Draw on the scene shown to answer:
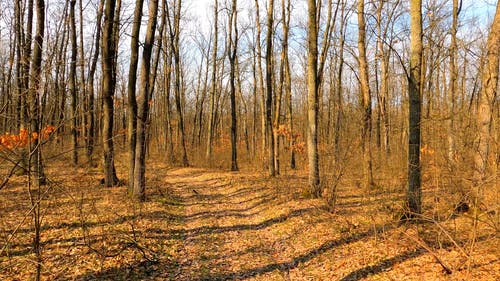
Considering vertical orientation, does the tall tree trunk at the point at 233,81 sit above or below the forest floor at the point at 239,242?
above

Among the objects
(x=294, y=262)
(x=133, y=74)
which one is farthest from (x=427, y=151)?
(x=133, y=74)

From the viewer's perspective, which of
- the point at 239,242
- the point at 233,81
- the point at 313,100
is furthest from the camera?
the point at 233,81

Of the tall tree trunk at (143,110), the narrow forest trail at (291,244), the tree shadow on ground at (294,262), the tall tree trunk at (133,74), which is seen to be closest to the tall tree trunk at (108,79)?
the tall tree trunk at (133,74)

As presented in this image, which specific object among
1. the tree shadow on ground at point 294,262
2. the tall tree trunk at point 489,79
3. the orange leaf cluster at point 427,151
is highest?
the tall tree trunk at point 489,79

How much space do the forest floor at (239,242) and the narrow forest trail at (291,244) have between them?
2 cm

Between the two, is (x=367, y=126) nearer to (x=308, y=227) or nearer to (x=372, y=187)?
(x=372, y=187)

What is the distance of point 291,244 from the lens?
6.88 meters

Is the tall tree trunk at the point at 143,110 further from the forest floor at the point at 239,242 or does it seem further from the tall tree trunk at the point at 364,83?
the tall tree trunk at the point at 364,83

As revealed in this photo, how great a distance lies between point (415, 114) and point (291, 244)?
3.78 meters

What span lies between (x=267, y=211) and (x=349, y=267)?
3.95 meters

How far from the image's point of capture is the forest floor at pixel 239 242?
5188mm

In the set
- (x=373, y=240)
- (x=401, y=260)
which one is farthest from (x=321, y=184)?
(x=401, y=260)

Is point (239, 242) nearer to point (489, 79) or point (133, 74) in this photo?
point (489, 79)

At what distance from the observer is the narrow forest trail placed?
551 centimetres
